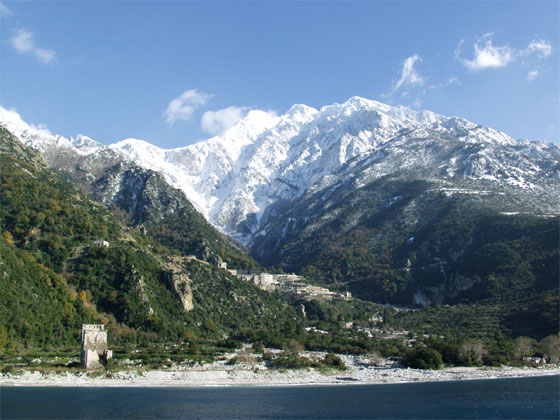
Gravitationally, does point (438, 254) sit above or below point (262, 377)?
above

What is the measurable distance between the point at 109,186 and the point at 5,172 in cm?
6319

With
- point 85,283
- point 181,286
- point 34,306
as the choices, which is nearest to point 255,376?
point 181,286

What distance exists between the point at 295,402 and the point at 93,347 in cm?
2809

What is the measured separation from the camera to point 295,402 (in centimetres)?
5312

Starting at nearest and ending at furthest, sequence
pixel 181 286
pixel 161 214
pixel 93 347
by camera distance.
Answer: pixel 93 347
pixel 181 286
pixel 161 214

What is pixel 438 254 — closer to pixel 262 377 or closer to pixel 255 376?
pixel 262 377

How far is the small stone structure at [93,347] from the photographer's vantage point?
218 feet

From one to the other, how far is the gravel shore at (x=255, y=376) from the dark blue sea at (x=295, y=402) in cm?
254

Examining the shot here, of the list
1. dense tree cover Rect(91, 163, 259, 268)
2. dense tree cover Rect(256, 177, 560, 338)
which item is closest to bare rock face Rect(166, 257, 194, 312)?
dense tree cover Rect(91, 163, 259, 268)

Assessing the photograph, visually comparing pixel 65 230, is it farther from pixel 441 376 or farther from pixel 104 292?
pixel 441 376

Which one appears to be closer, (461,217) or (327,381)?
(327,381)

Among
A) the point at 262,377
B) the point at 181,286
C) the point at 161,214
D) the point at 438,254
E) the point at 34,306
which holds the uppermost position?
the point at 161,214

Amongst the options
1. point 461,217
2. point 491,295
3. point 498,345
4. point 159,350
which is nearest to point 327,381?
point 159,350

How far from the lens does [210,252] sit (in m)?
141
